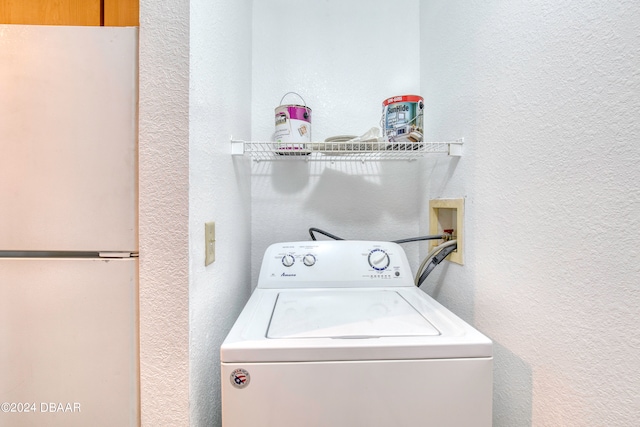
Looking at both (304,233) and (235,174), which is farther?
(304,233)

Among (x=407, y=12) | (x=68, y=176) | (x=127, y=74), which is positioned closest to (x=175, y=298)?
(x=68, y=176)

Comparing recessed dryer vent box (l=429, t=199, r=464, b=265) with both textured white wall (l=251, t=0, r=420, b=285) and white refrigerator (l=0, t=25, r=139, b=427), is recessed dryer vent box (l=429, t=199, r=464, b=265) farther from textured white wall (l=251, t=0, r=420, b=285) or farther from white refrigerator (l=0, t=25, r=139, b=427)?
white refrigerator (l=0, t=25, r=139, b=427)

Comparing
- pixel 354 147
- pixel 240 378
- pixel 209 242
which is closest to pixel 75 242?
pixel 209 242

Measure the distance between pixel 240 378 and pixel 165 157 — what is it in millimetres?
491

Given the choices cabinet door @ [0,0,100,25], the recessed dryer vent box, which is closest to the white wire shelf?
the recessed dryer vent box

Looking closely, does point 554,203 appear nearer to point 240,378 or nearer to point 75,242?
point 240,378

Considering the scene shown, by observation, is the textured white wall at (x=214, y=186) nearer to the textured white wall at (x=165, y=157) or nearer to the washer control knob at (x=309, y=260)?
the textured white wall at (x=165, y=157)

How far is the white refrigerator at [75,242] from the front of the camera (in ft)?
2.11

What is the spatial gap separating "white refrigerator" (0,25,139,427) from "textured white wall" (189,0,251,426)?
129mm

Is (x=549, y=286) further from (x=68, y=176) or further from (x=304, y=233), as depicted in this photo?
(x=68, y=176)

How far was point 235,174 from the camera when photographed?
105 cm

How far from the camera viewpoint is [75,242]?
646 mm

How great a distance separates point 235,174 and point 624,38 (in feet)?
3.31

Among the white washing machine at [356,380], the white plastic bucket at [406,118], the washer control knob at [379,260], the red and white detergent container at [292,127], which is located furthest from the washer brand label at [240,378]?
the white plastic bucket at [406,118]
